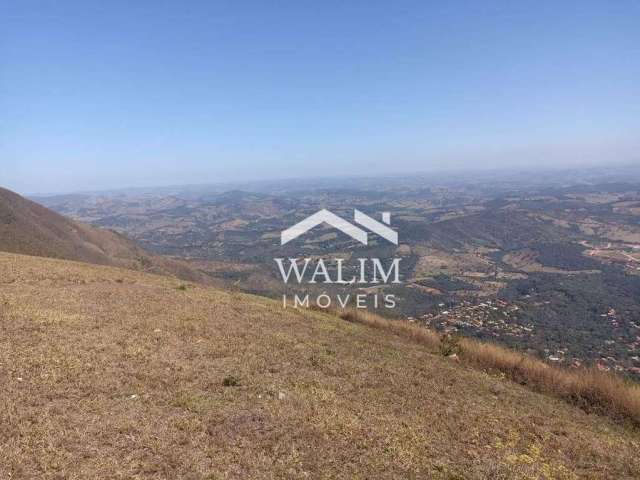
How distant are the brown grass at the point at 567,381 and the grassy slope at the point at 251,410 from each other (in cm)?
72

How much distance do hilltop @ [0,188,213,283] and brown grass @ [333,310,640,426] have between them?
37178mm

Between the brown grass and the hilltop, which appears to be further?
the hilltop

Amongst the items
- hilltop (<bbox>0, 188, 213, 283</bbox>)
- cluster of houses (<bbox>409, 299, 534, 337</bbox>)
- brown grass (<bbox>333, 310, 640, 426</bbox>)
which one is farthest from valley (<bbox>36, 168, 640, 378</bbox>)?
hilltop (<bbox>0, 188, 213, 283</bbox>)

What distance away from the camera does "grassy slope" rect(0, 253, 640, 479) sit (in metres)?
5.66

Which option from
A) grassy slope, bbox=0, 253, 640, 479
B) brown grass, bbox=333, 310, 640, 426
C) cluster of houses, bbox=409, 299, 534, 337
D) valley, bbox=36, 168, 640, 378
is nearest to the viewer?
grassy slope, bbox=0, 253, 640, 479

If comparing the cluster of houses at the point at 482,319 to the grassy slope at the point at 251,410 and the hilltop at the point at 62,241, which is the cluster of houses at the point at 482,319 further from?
the hilltop at the point at 62,241

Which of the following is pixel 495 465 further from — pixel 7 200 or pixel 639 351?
pixel 7 200

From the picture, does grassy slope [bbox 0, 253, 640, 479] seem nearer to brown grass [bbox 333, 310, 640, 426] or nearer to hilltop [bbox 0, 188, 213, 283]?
brown grass [bbox 333, 310, 640, 426]

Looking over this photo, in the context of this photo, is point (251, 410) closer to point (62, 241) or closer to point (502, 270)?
point (62, 241)

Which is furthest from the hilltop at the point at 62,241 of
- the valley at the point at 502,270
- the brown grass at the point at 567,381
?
the brown grass at the point at 567,381

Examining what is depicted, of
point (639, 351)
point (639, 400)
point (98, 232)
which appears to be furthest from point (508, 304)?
point (98, 232)

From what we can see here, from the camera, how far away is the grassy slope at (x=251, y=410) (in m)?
5.66

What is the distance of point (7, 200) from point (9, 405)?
194 ft

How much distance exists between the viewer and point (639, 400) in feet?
→ 30.4
